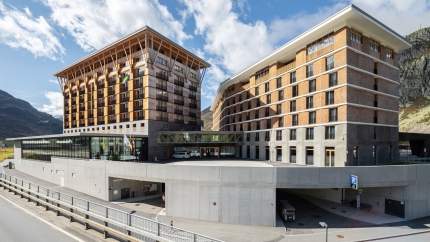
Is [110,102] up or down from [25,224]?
up

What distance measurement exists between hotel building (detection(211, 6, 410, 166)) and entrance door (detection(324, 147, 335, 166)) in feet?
0.50

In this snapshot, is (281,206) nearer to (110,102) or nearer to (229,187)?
(229,187)

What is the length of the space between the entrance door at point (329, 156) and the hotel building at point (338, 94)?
0.50ft

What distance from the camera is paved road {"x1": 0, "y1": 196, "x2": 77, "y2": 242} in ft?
42.4

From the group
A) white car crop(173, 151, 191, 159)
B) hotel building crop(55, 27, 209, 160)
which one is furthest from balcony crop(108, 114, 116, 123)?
white car crop(173, 151, 191, 159)

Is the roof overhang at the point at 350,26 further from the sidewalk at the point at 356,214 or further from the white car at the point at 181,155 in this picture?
the white car at the point at 181,155

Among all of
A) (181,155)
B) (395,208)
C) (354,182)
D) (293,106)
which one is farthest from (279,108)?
(354,182)

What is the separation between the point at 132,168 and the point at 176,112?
1510 inches

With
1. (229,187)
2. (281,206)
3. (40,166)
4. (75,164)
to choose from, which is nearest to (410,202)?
(281,206)

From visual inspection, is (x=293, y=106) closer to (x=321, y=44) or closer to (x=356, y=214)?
(x=321, y=44)

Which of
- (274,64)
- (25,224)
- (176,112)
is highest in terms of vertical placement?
(274,64)

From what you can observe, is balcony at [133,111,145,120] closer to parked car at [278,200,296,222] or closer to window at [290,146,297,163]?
window at [290,146,297,163]

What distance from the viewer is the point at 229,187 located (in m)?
23.6

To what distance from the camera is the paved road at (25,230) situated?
1294 centimetres
